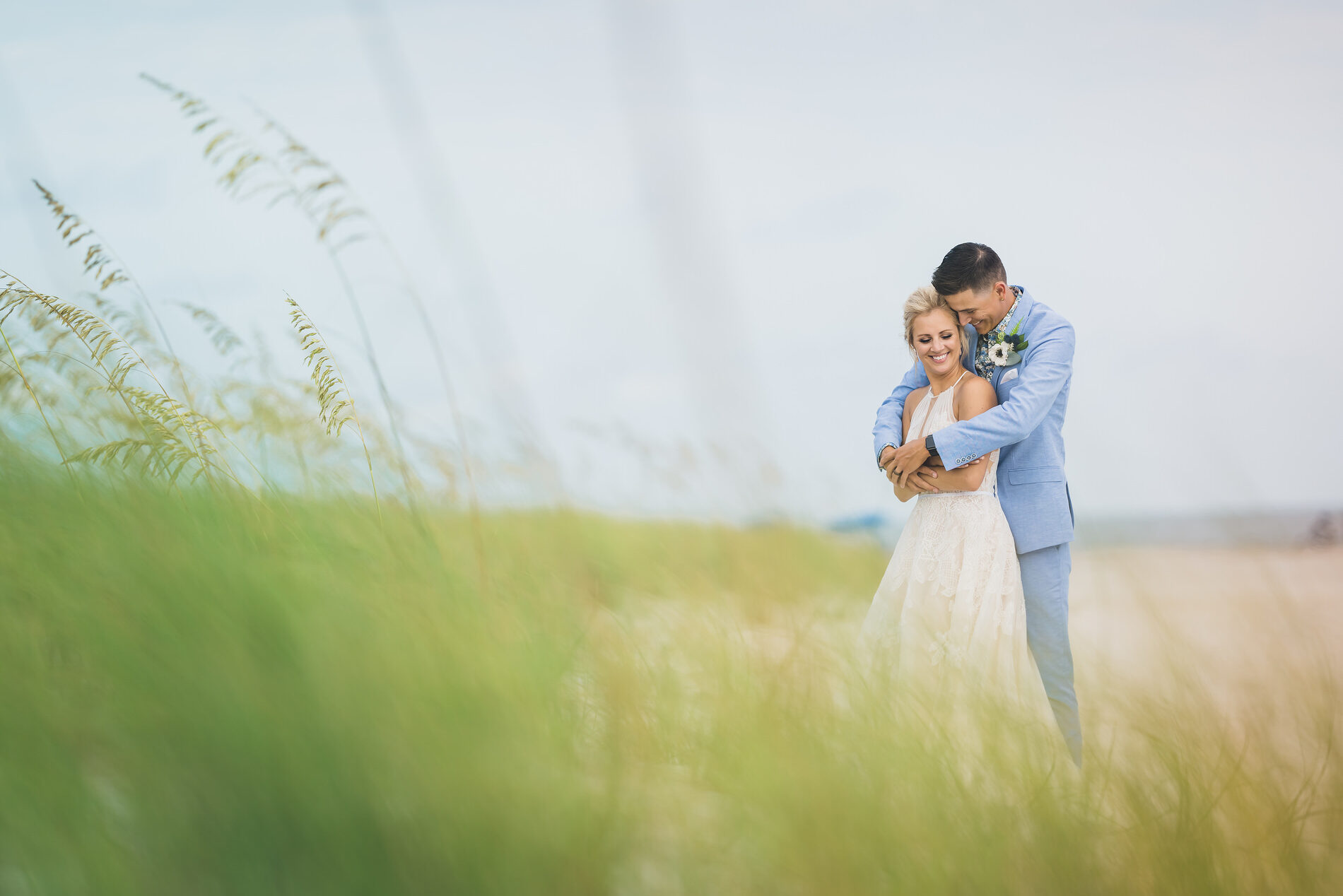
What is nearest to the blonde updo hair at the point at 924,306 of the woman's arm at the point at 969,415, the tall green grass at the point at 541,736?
the woman's arm at the point at 969,415

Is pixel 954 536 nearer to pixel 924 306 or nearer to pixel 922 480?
pixel 922 480

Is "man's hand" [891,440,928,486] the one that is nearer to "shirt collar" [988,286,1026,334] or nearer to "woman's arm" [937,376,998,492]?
"woman's arm" [937,376,998,492]

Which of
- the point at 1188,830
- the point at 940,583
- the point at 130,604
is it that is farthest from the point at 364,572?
the point at 940,583

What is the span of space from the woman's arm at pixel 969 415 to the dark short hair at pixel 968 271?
31 centimetres

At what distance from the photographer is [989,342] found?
2908mm

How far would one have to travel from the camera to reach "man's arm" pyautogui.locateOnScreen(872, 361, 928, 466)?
118 inches

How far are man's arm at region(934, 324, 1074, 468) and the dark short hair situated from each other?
0.97ft

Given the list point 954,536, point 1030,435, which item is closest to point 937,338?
point 1030,435

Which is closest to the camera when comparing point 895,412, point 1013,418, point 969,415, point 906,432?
point 1013,418

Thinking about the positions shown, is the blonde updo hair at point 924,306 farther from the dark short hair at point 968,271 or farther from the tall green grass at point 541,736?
the tall green grass at point 541,736

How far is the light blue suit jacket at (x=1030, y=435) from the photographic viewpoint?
8.54 ft

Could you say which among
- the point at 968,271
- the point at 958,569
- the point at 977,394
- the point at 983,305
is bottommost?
the point at 958,569

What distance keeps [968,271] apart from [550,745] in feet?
7.17

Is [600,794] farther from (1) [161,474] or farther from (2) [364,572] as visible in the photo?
(1) [161,474]
